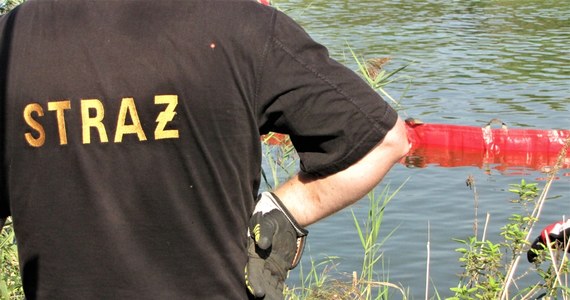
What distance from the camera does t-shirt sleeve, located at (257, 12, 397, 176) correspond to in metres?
2.52

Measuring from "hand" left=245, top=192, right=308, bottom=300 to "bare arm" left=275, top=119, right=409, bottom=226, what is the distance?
49 millimetres

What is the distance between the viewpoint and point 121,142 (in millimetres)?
2510

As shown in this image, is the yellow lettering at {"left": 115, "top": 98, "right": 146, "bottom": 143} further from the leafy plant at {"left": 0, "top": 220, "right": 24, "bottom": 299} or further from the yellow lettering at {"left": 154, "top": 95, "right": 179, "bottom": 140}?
the leafy plant at {"left": 0, "top": 220, "right": 24, "bottom": 299}

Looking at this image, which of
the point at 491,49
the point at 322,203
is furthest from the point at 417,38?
the point at 322,203

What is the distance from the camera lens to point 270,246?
2.67 m

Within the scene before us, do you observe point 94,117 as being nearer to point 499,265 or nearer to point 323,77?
point 323,77

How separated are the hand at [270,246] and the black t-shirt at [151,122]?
0.08m

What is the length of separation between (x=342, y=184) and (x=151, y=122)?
1.81ft

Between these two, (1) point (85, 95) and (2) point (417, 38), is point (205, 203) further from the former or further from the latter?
(2) point (417, 38)

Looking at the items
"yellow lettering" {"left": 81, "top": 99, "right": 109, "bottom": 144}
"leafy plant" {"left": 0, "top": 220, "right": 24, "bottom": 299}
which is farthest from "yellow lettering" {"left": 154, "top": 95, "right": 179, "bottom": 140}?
"leafy plant" {"left": 0, "top": 220, "right": 24, "bottom": 299}

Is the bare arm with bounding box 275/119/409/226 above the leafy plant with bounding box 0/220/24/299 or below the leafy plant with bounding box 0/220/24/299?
above

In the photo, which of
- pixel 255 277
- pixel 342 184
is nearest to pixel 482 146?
pixel 342 184

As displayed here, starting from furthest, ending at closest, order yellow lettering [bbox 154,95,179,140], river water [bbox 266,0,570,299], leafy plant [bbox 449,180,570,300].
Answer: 1. river water [bbox 266,0,570,299]
2. leafy plant [bbox 449,180,570,300]
3. yellow lettering [bbox 154,95,179,140]

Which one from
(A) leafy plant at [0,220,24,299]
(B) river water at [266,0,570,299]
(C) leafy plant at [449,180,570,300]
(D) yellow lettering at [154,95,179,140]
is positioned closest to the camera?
(D) yellow lettering at [154,95,179,140]
